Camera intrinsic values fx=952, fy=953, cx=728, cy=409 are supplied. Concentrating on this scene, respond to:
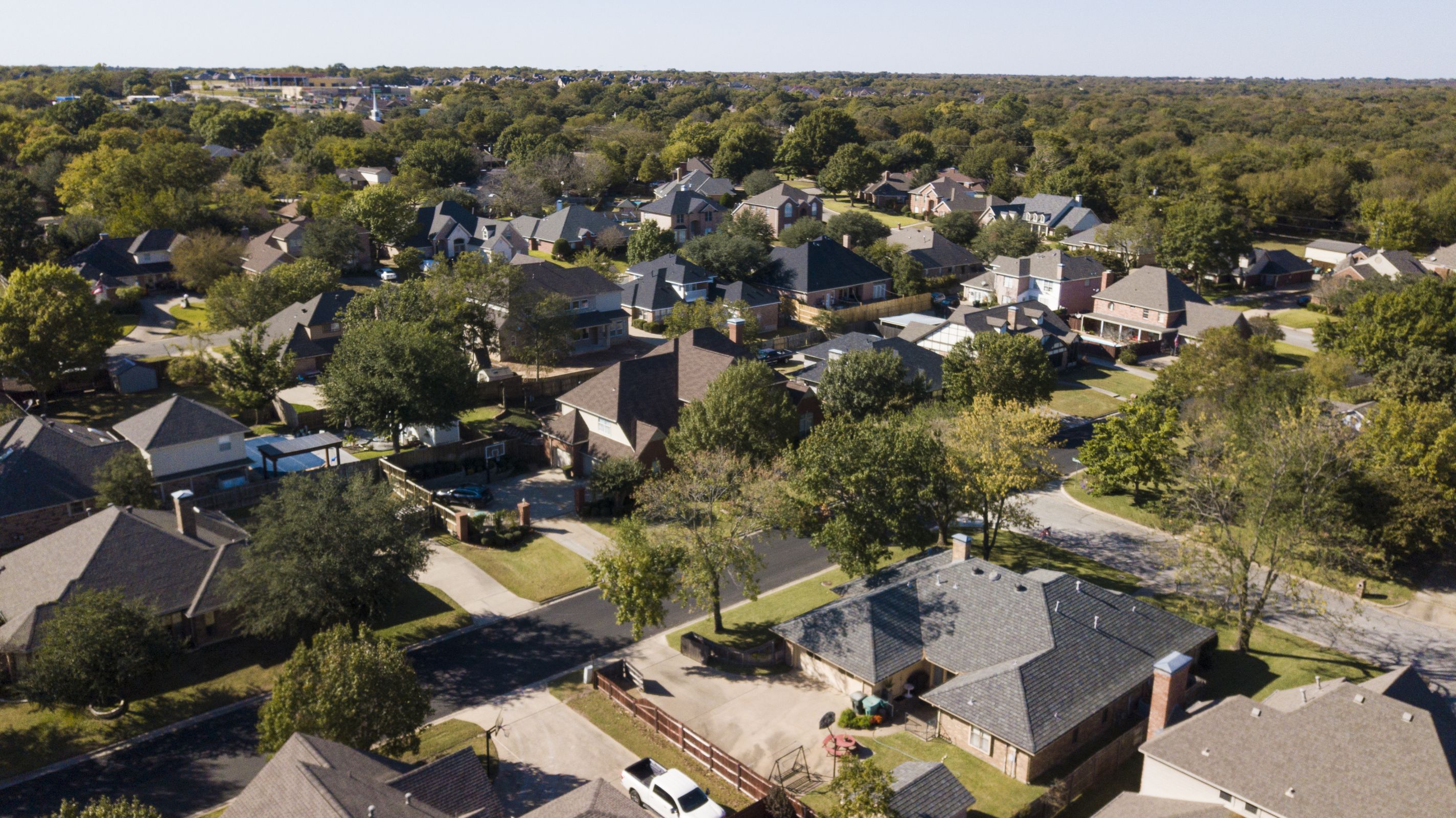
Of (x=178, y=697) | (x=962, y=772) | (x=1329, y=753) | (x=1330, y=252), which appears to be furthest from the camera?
(x=1330, y=252)

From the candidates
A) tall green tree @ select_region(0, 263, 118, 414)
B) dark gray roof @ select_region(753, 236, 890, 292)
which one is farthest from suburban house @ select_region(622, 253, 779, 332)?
tall green tree @ select_region(0, 263, 118, 414)

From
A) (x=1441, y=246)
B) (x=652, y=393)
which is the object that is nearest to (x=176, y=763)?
(x=652, y=393)

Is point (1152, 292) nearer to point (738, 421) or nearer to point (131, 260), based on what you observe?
point (738, 421)

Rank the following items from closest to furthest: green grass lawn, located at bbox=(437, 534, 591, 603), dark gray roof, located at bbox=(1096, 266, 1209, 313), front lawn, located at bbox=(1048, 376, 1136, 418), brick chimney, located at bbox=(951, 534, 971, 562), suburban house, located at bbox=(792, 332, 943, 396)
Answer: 1. brick chimney, located at bbox=(951, 534, 971, 562)
2. green grass lawn, located at bbox=(437, 534, 591, 603)
3. suburban house, located at bbox=(792, 332, 943, 396)
4. front lawn, located at bbox=(1048, 376, 1136, 418)
5. dark gray roof, located at bbox=(1096, 266, 1209, 313)

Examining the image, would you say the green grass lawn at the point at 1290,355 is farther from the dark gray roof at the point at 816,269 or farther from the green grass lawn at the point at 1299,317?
the dark gray roof at the point at 816,269

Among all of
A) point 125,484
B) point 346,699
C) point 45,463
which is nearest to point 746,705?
point 346,699

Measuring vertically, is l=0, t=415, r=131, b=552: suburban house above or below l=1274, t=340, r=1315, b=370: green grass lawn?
above

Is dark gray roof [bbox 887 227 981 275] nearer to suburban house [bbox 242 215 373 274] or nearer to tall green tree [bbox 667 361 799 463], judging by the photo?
tall green tree [bbox 667 361 799 463]

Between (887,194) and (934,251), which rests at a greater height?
(887,194)
